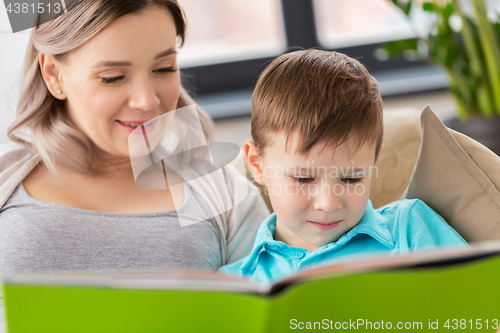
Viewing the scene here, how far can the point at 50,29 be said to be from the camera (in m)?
1.13

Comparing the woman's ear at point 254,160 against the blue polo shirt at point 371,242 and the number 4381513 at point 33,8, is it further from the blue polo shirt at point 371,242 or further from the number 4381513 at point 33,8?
the number 4381513 at point 33,8

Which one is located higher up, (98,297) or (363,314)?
(98,297)

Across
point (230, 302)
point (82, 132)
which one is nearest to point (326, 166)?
point (230, 302)

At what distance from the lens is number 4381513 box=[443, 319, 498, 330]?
70 cm

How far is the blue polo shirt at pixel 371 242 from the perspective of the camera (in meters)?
0.92

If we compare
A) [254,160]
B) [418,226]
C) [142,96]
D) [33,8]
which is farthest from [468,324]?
[33,8]

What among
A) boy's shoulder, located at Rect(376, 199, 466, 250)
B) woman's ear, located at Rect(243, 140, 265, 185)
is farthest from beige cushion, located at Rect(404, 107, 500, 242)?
woman's ear, located at Rect(243, 140, 265, 185)

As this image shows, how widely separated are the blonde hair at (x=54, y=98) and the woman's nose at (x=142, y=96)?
0.49 feet

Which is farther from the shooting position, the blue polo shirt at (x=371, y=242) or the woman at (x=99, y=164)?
the woman at (x=99, y=164)

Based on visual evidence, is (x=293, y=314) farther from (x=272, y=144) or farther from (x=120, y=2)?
(x=120, y=2)

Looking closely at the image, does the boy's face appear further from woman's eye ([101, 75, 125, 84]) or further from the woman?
woman's eye ([101, 75, 125, 84])

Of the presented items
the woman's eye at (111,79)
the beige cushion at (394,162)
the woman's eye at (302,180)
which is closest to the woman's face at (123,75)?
the woman's eye at (111,79)

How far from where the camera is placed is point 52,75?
119 cm

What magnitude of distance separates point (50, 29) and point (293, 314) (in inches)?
35.6
